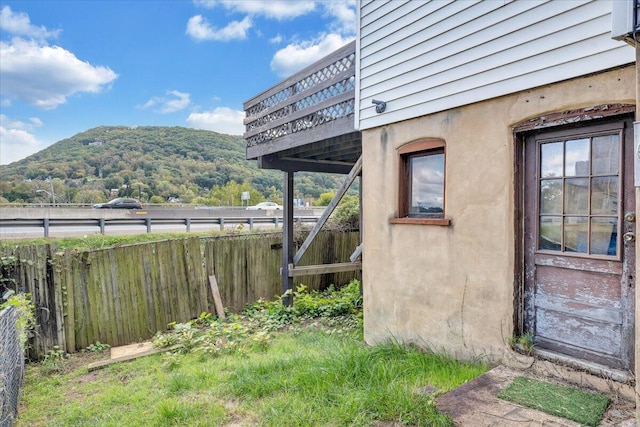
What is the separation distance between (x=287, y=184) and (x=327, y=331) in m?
2.91

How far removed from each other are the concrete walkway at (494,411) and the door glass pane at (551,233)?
106cm

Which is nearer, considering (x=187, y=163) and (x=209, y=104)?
(x=187, y=163)

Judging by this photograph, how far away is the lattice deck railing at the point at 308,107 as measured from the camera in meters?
4.82

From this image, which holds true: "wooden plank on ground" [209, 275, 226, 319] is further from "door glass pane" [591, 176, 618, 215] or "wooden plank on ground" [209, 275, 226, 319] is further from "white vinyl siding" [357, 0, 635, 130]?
"door glass pane" [591, 176, 618, 215]

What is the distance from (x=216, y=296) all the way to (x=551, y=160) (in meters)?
5.42

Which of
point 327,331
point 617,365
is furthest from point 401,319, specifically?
point 617,365

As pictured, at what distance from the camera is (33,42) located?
98.0 feet

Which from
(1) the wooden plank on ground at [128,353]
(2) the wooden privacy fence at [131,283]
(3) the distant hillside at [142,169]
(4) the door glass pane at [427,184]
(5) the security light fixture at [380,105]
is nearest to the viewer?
(4) the door glass pane at [427,184]

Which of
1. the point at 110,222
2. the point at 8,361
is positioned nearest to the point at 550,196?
the point at 8,361

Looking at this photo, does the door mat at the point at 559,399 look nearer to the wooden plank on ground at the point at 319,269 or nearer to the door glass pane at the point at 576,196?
the door glass pane at the point at 576,196

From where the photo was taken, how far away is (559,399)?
2.29m

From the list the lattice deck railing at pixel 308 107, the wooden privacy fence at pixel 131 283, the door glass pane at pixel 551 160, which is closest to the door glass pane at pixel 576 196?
the door glass pane at pixel 551 160

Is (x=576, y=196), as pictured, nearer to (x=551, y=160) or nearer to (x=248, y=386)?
(x=551, y=160)

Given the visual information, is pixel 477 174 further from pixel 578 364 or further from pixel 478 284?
pixel 578 364
